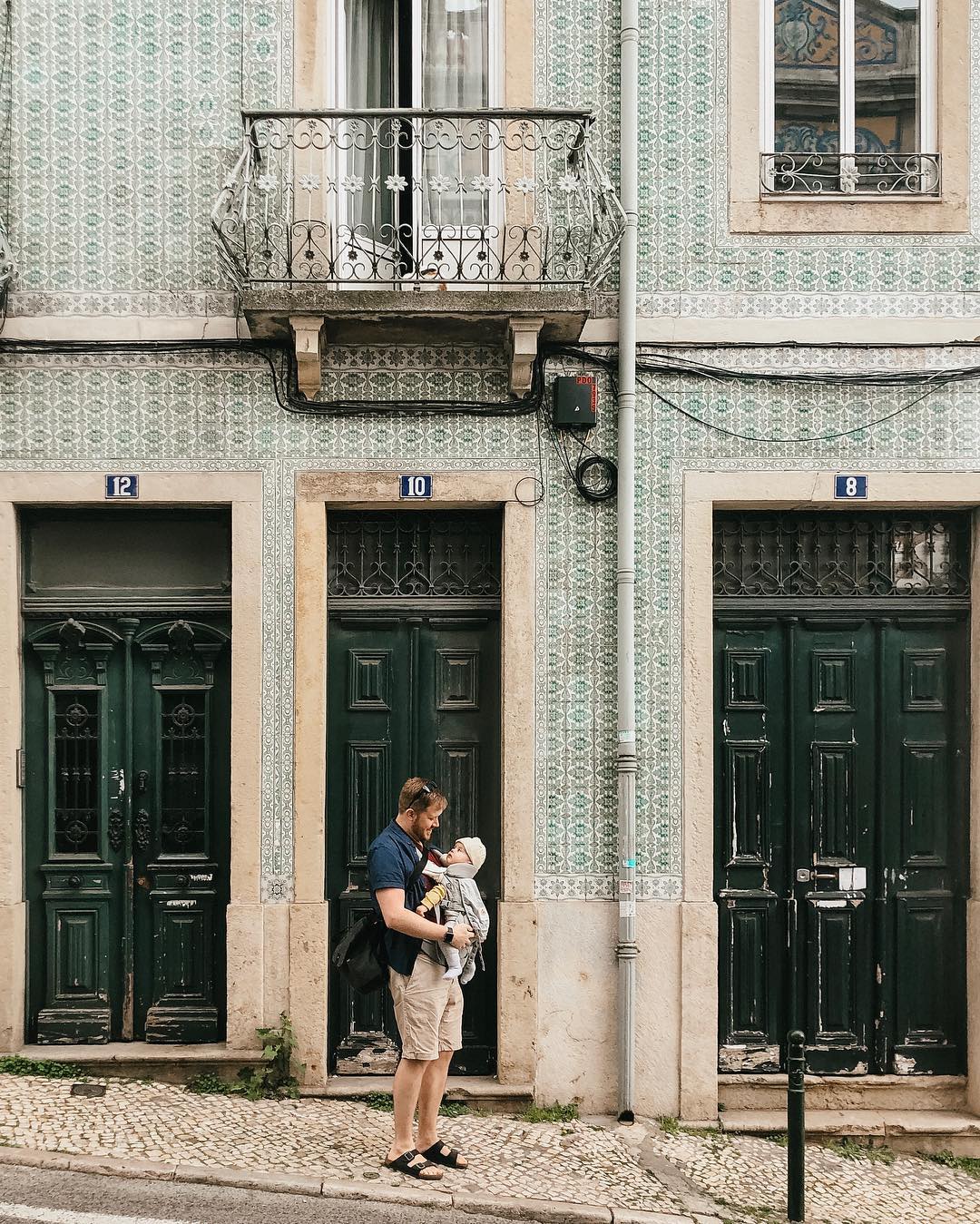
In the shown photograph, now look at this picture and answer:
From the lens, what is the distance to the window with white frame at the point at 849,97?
255 inches

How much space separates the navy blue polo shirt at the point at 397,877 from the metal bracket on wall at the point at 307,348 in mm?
2662

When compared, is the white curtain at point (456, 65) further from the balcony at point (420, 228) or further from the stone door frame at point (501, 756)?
the stone door frame at point (501, 756)

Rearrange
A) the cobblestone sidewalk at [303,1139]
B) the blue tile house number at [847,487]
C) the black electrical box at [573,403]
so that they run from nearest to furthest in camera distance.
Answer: the cobblestone sidewalk at [303,1139] < the black electrical box at [573,403] < the blue tile house number at [847,487]

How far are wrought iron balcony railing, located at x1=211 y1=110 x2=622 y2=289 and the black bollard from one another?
13.4 ft

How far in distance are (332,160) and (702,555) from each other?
321 cm

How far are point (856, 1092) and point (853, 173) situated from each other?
18.0ft

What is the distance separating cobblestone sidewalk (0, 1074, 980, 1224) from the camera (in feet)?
16.9

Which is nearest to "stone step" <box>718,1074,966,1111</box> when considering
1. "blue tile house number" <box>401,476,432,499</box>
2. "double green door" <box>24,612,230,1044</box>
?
"double green door" <box>24,612,230,1044</box>

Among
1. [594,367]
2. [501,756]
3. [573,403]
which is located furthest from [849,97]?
[501,756]

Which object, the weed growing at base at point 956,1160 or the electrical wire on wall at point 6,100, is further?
the electrical wire on wall at point 6,100

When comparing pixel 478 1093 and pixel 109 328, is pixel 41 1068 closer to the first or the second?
pixel 478 1093

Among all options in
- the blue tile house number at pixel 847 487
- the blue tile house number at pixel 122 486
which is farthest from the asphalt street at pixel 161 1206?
the blue tile house number at pixel 847 487

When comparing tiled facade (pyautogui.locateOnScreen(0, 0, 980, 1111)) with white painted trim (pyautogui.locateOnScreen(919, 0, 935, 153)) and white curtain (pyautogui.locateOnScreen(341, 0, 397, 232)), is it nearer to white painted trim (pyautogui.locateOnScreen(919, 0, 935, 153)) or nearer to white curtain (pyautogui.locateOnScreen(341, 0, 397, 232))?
white painted trim (pyautogui.locateOnScreen(919, 0, 935, 153))

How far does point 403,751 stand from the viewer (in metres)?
6.53
